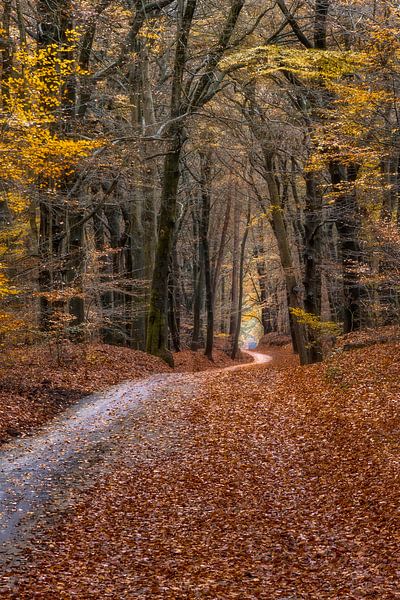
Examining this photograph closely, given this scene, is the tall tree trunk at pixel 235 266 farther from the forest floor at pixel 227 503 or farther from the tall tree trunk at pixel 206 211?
the forest floor at pixel 227 503

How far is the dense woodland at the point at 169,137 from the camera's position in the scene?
14102mm

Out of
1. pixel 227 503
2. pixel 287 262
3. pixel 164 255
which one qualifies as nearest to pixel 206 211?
pixel 164 255

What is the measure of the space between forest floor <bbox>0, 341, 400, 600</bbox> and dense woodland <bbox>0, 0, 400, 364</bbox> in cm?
353

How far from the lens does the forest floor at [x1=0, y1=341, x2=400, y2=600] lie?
263 inches

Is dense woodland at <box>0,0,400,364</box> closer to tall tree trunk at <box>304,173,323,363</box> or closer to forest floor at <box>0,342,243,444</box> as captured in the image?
tall tree trunk at <box>304,173,323,363</box>

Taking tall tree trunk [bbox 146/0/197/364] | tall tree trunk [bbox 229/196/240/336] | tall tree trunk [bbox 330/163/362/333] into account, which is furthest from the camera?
tall tree trunk [bbox 229/196/240/336]

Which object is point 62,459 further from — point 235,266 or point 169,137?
point 235,266

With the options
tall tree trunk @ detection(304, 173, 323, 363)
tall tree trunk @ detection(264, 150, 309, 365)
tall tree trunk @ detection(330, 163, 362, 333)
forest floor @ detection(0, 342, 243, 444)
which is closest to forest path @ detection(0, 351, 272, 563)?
forest floor @ detection(0, 342, 243, 444)

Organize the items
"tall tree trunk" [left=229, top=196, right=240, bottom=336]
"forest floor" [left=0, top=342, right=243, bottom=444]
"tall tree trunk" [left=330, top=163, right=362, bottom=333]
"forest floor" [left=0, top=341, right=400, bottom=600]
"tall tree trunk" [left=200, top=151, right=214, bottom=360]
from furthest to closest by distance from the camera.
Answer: "tall tree trunk" [left=229, top=196, right=240, bottom=336] → "tall tree trunk" [left=200, top=151, right=214, bottom=360] → "tall tree trunk" [left=330, top=163, right=362, bottom=333] → "forest floor" [left=0, top=342, right=243, bottom=444] → "forest floor" [left=0, top=341, right=400, bottom=600]

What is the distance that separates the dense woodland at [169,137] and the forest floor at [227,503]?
353 centimetres

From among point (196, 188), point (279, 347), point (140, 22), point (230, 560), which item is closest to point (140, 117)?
point (196, 188)

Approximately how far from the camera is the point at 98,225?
30.6m

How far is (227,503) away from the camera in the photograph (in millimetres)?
9133

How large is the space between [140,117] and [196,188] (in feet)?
17.7
